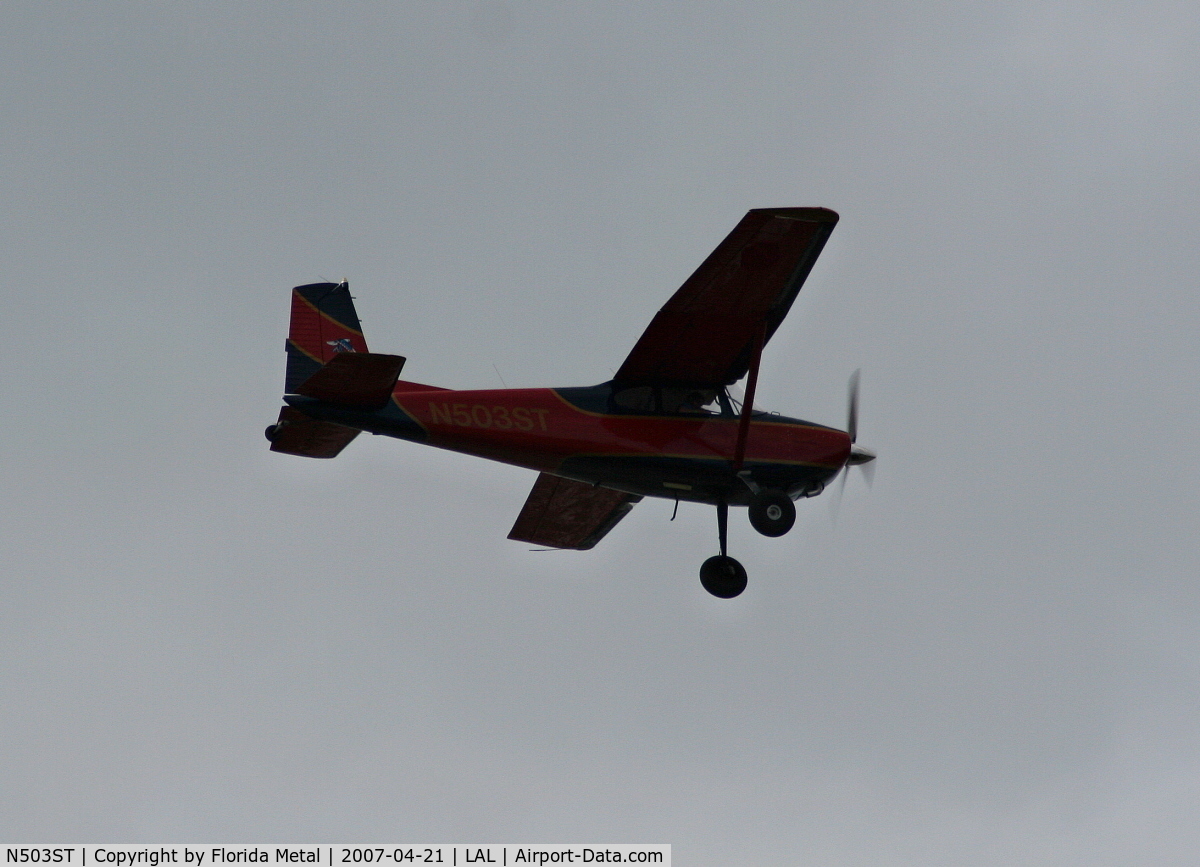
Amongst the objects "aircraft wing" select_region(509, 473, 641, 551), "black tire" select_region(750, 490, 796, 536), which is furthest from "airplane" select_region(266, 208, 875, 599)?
"aircraft wing" select_region(509, 473, 641, 551)

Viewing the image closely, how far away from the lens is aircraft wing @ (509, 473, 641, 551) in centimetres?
2012

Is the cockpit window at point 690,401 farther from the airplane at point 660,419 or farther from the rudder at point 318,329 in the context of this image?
the rudder at point 318,329

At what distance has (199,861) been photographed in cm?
1606

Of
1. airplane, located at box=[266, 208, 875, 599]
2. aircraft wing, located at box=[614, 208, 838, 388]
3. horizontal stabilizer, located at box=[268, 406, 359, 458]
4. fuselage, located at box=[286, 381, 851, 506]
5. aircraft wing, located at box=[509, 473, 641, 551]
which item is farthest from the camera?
aircraft wing, located at box=[509, 473, 641, 551]

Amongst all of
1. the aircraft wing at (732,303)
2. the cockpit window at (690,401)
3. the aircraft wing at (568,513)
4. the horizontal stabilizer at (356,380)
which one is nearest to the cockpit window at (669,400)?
the cockpit window at (690,401)

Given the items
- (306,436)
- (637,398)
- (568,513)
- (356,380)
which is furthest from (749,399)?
(306,436)

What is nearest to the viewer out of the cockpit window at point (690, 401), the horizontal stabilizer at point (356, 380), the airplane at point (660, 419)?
the horizontal stabilizer at point (356, 380)

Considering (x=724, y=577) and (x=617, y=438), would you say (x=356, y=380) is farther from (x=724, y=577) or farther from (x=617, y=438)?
(x=724, y=577)

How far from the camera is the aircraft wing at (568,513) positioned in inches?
792

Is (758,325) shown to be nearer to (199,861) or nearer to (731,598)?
(731,598)

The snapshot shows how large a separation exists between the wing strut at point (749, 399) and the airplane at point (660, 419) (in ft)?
0.06

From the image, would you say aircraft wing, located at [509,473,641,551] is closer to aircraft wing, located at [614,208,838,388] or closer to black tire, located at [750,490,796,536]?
aircraft wing, located at [614,208,838,388]

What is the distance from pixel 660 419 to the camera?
1758 centimetres

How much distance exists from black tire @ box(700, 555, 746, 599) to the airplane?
0.7 inches
